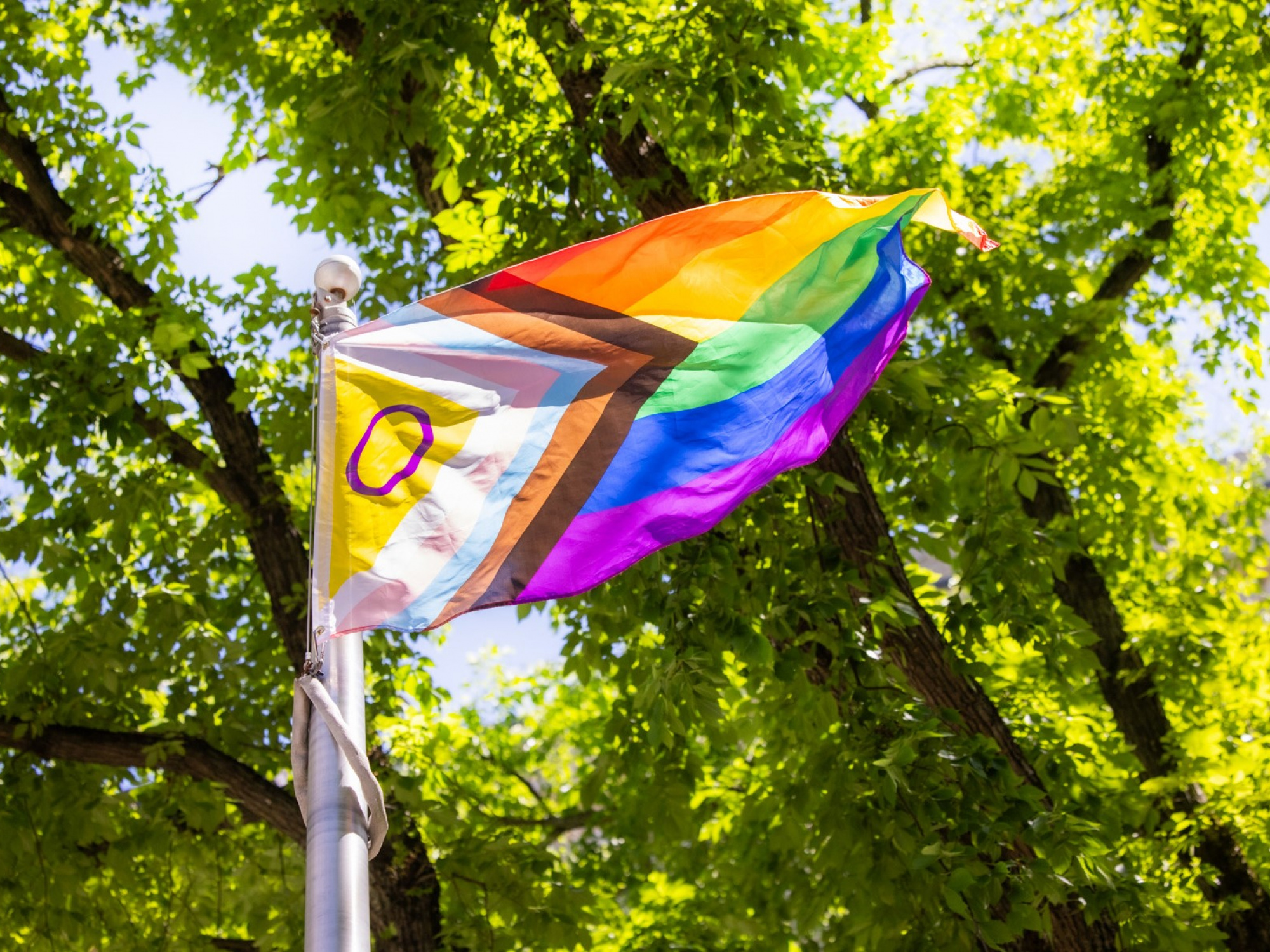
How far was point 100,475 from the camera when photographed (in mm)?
7465

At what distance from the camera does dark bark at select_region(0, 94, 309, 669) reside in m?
7.20

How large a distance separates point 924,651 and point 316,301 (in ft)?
9.58

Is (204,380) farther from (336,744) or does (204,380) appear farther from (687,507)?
(336,744)

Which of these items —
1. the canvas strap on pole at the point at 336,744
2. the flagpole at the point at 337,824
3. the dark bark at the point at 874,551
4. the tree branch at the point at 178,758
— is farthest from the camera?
the tree branch at the point at 178,758

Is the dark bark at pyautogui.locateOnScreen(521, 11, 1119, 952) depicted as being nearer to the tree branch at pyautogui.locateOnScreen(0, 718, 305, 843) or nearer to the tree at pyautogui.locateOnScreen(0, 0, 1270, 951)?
the tree at pyautogui.locateOnScreen(0, 0, 1270, 951)

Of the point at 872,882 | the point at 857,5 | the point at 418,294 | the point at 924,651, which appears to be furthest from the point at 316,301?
the point at 857,5

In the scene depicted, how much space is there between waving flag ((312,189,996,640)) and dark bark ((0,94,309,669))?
3.80 metres

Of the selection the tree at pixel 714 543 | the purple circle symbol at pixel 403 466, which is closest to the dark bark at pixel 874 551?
the tree at pixel 714 543

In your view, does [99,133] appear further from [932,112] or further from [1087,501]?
[1087,501]

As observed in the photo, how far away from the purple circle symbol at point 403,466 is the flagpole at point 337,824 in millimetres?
118

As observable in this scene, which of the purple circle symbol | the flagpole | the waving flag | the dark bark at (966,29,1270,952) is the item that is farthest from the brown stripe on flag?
the dark bark at (966,29,1270,952)

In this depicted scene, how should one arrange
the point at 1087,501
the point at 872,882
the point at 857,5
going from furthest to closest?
the point at 857,5
the point at 1087,501
the point at 872,882

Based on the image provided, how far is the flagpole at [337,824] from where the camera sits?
8.87 ft

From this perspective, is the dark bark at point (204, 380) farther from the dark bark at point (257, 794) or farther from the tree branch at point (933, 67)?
the tree branch at point (933, 67)
